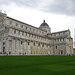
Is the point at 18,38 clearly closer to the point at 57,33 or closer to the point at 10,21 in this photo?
the point at 10,21

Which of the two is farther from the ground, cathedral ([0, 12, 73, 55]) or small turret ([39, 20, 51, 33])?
small turret ([39, 20, 51, 33])

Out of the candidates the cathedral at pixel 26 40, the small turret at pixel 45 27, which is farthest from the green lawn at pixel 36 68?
the small turret at pixel 45 27

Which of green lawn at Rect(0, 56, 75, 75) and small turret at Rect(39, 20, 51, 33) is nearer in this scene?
green lawn at Rect(0, 56, 75, 75)

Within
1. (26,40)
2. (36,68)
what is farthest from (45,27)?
(36,68)

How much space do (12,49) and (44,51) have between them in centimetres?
2230

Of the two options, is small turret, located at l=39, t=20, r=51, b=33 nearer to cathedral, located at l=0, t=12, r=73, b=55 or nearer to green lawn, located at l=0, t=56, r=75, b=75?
cathedral, located at l=0, t=12, r=73, b=55

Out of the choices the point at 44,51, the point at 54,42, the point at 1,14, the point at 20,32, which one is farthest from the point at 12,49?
the point at 54,42

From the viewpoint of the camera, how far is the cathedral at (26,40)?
131ft

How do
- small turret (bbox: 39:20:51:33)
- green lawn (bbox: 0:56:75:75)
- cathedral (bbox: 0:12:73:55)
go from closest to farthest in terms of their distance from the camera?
1. green lawn (bbox: 0:56:75:75)
2. cathedral (bbox: 0:12:73:55)
3. small turret (bbox: 39:20:51:33)

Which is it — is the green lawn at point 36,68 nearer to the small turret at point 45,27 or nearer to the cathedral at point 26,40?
the cathedral at point 26,40

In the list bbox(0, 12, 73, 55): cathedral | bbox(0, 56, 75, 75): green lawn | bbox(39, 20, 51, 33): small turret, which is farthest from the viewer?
bbox(39, 20, 51, 33): small turret

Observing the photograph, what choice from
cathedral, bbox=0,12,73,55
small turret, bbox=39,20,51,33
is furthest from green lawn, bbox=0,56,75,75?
small turret, bbox=39,20,51,33

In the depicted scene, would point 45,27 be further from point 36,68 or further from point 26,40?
point 36,68

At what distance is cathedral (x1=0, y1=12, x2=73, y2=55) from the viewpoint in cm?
4006
